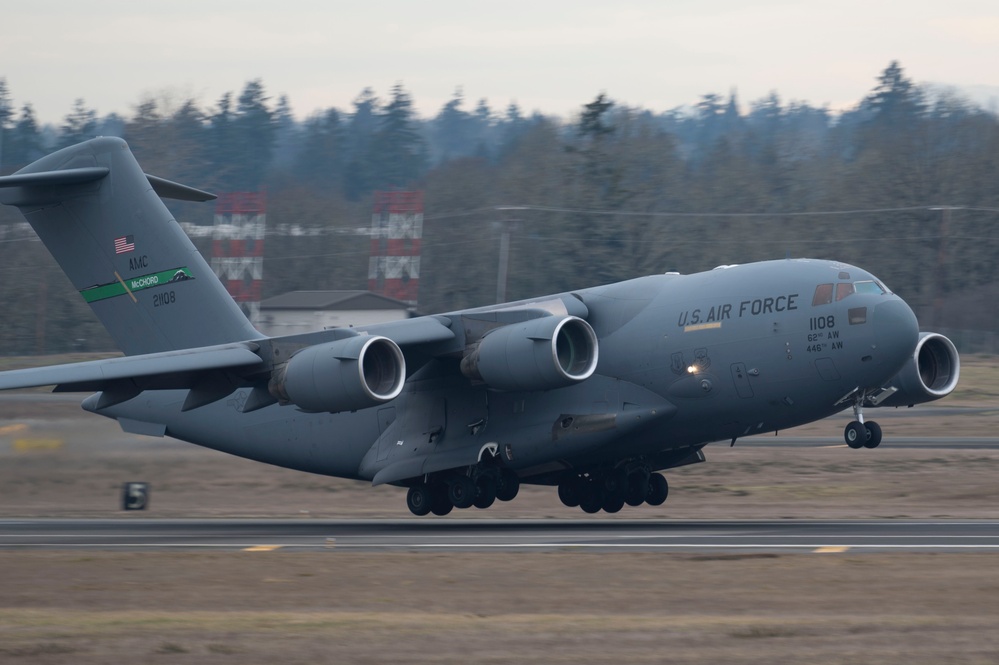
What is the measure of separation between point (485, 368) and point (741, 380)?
12.7 feet

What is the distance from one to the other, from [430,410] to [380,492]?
6.67 m

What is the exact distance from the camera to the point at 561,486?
2320 centimetres

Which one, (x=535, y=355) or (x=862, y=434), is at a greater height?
(x=535, y=355)

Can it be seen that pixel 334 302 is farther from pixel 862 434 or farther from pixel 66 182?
pixel 862 434

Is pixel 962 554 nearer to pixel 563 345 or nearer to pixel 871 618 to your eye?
pixel 871 618

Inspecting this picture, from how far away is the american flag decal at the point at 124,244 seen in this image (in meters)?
Result: 23.5

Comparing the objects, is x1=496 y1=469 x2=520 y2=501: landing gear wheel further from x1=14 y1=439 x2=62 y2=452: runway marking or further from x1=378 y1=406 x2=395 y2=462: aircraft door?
x1=14 y1=439 x2=62 y2=452: runway marking

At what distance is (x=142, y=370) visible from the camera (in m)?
19.5

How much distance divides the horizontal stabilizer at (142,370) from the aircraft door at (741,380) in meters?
7.19

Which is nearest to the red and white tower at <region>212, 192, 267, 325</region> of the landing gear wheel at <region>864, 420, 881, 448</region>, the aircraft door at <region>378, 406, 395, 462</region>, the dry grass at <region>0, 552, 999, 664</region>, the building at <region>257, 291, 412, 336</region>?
the building at <region>257, 291, 412, 336</region>

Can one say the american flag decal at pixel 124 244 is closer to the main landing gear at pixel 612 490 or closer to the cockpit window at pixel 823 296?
the main landing gear at pixel 612 490

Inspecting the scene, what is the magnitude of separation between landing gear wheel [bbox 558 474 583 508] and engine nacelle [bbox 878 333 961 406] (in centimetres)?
538

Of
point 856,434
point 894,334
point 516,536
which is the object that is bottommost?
point 516,536

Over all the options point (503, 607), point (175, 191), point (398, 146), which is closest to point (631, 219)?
point (175, 191)
